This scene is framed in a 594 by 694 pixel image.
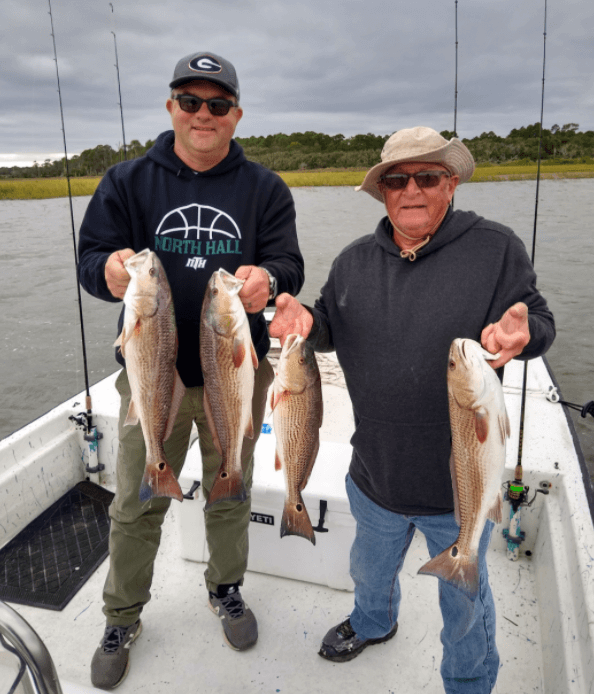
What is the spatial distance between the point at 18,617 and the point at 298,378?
3.72 ft

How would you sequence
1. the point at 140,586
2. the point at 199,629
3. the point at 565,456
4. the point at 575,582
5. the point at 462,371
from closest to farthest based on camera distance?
the point at 462,371 → the point at 575,582 → the point at 140,586 → the point at 199,629 → the point at 565,456

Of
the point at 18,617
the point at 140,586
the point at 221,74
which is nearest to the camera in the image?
the point at 18,617

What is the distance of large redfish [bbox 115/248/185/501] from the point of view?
190 cm

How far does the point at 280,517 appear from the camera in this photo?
10.6 feet

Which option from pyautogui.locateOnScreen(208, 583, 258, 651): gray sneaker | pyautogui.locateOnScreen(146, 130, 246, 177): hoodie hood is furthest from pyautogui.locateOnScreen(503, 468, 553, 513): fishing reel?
pyautogui.locateOnScreen(146, 130, 246, 177): hoodie hood

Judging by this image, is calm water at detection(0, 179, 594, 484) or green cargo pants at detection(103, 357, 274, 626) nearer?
green cargo pants at detection(103, 357, 274, 626)

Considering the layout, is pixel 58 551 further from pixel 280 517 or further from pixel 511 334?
pixel 511 334

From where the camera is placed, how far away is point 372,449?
231cm

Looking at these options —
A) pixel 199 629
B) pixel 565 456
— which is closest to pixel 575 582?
pixel 565 456

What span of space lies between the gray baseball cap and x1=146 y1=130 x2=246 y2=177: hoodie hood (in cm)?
28

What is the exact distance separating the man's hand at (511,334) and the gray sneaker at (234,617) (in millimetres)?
2091

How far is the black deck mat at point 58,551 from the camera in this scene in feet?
11.0

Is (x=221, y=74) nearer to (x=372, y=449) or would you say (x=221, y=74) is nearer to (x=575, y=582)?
(x=372, y=449)

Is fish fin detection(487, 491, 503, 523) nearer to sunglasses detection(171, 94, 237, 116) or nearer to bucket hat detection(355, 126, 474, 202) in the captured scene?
bucket hat detection(355, 126, 474, 202)
